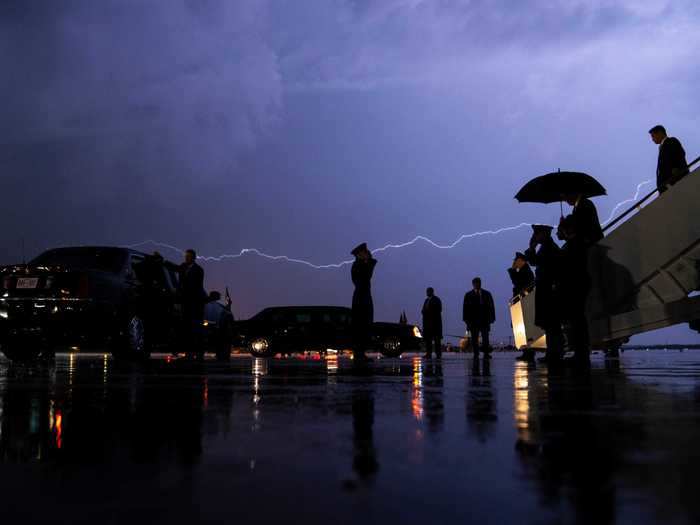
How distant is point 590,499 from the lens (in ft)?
4.31

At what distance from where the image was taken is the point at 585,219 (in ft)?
26.5

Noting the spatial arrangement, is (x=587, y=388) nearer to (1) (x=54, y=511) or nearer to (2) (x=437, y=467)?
(2) (x=437, y=467)

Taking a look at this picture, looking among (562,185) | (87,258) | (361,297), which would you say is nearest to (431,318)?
(361,297)

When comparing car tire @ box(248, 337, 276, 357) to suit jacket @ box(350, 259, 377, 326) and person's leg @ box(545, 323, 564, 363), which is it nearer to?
suit jacket @ box(350, 259, 377, 326)

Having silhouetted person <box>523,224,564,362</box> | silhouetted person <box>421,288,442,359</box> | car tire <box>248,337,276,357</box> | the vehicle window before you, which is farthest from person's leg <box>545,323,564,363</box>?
car tire <box>248,337,276,357</box>

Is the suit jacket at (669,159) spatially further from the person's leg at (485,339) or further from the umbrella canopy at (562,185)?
the person's leg at (485,339)

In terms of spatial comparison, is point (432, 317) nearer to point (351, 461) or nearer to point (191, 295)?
point (191, 295)

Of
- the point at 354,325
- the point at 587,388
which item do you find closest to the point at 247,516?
the point at 587,388

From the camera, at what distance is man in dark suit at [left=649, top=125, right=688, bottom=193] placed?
8.34m

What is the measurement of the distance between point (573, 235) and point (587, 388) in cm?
339

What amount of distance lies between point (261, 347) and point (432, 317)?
4.50 m

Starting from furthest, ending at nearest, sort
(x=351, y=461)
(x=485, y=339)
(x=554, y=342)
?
(x=485, y=339)
(x=554, y=342)
(x=351, y=461)

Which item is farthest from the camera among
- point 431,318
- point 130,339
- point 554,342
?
point 431,318

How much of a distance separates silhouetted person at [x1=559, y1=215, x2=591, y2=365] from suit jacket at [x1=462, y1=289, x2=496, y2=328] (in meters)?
7.62
